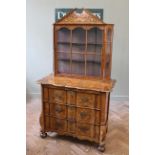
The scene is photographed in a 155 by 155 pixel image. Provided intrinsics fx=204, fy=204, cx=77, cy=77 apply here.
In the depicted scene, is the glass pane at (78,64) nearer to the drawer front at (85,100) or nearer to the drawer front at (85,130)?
the drawer front at (85,100)

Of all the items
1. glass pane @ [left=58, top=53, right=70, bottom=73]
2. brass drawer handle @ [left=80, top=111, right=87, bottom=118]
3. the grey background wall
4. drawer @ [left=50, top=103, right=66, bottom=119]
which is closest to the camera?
brass drawer handle @ [left=80, top=111, right=87, bottom=118]

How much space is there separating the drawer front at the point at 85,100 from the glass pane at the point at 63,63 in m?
0.52

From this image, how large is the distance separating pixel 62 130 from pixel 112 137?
68 cm

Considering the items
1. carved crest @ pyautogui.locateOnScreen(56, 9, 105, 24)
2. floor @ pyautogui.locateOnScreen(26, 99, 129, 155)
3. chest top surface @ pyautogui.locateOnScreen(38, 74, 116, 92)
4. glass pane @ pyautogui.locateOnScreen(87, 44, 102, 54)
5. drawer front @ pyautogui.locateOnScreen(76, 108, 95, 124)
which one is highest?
carved crest @ pyautogui.locateOnScreen(56, 9, 105, 24)

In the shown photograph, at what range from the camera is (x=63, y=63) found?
9.20ft

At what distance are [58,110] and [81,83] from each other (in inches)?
18.2

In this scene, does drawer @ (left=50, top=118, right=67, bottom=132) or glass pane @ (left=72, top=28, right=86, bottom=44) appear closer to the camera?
drawer @ (left=50, top=118, right=67, bottom=132)

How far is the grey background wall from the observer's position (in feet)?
12.1

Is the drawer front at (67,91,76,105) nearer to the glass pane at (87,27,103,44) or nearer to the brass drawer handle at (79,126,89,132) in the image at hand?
the brass drawer handle at (79,126,89,132)

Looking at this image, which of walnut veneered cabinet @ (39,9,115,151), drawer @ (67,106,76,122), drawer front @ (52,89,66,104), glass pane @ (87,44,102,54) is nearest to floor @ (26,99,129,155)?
walnut veneered cabinet @ (39,9,115,151)

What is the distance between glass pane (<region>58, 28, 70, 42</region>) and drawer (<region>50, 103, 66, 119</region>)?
0.87m

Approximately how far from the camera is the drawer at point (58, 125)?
258 centimetres
